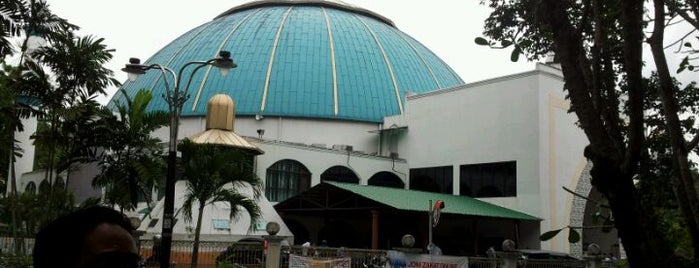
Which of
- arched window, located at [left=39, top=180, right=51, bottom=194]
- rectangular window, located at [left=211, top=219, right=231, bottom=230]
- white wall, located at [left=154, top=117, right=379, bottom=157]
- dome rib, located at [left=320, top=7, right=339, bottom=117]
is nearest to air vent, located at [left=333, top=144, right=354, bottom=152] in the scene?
white wall, located at [left=154, top=117, right=379, bottom=157]

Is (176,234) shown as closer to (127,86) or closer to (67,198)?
(67,198)

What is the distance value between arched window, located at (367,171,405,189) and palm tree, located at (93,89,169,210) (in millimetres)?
19557

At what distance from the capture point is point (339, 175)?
3628 centimetres

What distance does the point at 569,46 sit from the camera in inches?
188

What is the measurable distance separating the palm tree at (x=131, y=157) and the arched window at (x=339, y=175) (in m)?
17.3

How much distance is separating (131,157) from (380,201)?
10743 mm

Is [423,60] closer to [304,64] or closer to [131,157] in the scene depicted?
[304,64]

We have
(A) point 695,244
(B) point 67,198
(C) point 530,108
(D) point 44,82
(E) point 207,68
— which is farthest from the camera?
(E) point 207,68

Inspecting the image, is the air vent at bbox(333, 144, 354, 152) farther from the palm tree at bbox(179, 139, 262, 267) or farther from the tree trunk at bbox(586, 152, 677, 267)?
the tree trunk at bbox(586, 152, 677, 267)

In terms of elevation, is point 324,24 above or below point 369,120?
above

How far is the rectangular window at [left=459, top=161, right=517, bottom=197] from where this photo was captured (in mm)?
32469

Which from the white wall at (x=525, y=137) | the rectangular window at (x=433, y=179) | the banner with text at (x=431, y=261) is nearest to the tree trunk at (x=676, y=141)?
the banner with text at (x=431, y=261)

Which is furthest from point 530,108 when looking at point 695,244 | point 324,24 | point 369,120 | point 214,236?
point 695,244

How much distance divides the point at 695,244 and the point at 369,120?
114ft
